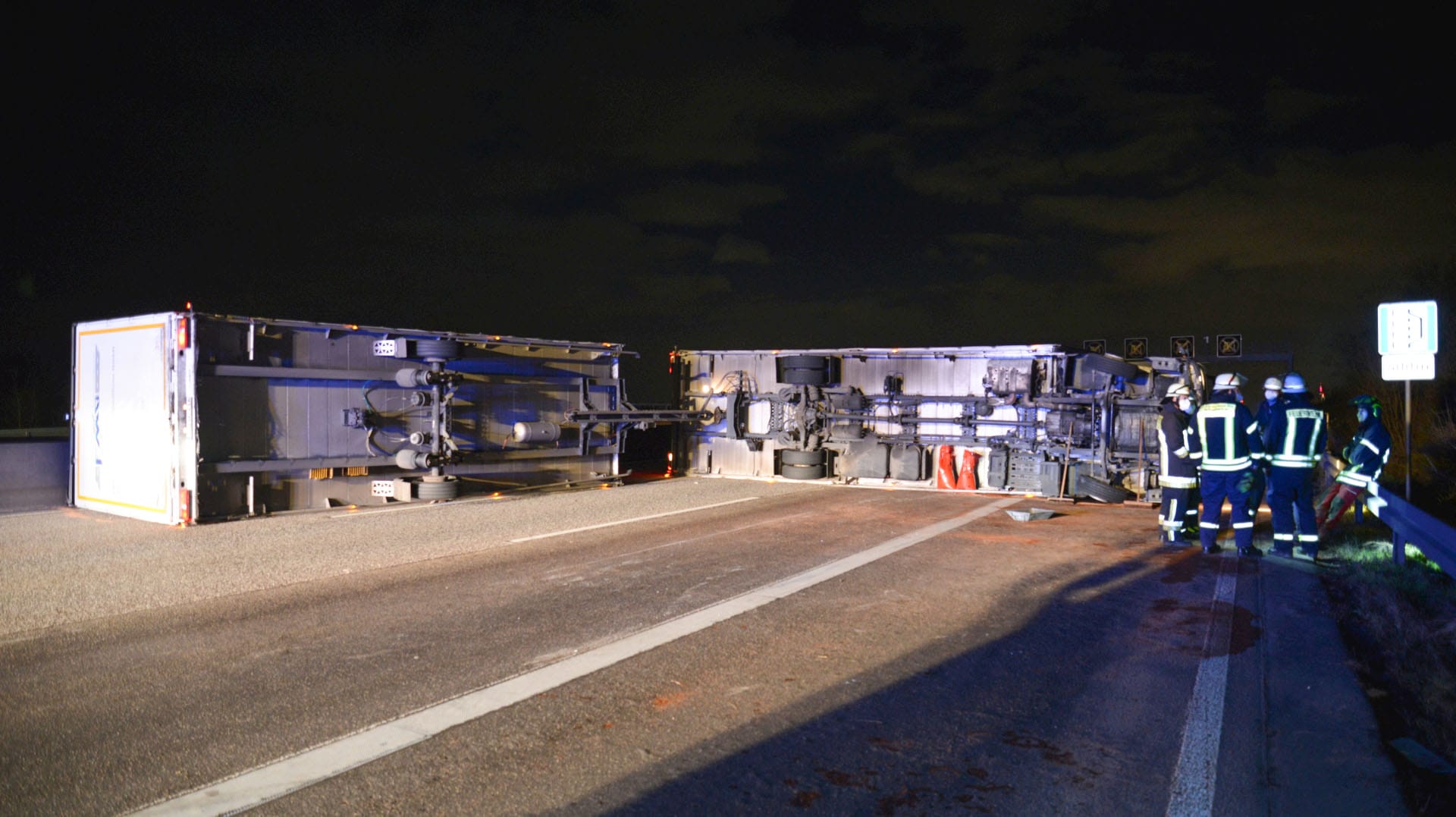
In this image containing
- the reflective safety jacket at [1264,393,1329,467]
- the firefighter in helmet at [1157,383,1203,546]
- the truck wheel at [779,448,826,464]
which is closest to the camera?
the reflective safety jacket at [1264,393,1329,467]

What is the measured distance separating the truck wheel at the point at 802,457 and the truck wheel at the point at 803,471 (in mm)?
70

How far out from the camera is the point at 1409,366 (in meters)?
9.41

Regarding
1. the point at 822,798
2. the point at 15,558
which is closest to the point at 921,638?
the point at 822,798

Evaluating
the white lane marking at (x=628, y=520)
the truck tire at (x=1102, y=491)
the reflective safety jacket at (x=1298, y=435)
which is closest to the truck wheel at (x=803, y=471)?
the white lane marking at (x=628, y=520)

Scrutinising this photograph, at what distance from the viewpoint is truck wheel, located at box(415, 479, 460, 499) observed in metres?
12.9

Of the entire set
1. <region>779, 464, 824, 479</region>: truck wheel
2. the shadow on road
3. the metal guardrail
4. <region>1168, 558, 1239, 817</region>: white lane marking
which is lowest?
<region>1168, 558, 1239, 817</region>: white lane marking

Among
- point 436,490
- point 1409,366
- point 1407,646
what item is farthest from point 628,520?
point 1409,366

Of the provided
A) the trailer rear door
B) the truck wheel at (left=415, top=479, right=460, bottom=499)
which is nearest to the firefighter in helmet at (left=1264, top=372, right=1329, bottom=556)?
the truck wheel at (left=415, top=479, right=460, bottom=499)

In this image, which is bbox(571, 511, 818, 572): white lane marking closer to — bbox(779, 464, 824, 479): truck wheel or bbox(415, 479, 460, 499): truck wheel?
bbox(779, 464, 824, 479): truck wheel

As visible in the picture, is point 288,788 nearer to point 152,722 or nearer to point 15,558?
point 152,722

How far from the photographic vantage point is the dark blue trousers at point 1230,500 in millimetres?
8836

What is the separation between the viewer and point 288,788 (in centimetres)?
351

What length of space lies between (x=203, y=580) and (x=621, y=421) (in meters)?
9.21

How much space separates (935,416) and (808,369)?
2.59 metres
